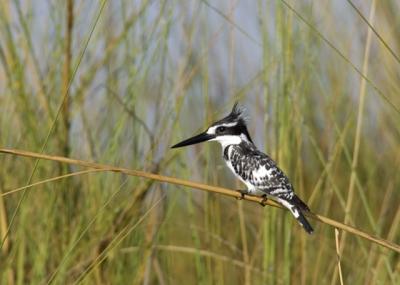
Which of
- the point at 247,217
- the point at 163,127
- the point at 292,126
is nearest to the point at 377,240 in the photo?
the point at 292,126

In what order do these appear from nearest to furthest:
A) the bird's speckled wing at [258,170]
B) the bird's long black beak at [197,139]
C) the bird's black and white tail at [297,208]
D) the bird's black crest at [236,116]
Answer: the bird's black and white tail at [297,208], the bird's speckled wing at [258,170], the bird's long black beak at [197,139], the bird's black crest at [236,116]

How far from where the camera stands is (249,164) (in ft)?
7.79

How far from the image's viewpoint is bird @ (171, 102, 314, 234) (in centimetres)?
204

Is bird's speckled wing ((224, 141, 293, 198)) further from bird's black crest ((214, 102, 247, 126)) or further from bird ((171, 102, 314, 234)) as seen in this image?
bird's black crest ((214, 102, 247, 126))

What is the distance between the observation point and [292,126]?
94.2 inches

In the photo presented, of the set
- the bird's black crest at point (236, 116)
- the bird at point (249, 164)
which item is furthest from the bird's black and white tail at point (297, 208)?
the bird's black crest at point (236, 116)

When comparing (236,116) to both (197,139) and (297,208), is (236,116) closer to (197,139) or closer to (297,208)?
(197,139)

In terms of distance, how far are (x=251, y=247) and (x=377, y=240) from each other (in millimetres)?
2522

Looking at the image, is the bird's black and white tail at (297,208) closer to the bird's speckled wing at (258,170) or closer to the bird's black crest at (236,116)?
the bird's speckled wing at (258,170)

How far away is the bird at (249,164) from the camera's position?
204 cm

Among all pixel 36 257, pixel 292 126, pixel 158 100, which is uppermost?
pixel 158 100

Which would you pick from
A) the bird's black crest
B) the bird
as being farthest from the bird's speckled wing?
the bird's black crest

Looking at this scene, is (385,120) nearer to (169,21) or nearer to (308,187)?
(308,187)

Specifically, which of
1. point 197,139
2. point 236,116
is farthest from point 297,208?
point 236,116
